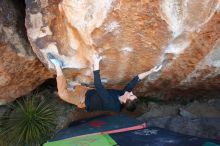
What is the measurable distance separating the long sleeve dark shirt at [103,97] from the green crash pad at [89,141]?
31 cm

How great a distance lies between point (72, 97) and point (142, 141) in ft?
3.31

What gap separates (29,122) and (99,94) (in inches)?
51.0

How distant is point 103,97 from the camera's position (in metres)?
3.85

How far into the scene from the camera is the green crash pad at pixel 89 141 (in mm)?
3620

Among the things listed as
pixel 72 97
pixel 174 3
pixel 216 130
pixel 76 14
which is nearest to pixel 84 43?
pixel 76 14

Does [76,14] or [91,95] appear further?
[91,95]

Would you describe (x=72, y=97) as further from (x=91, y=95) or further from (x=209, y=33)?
(x=209, y=33)

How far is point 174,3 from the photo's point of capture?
3438 millimetres

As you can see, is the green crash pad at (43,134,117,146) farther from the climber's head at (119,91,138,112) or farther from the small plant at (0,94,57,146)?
the small plant at (0,94,57,146)

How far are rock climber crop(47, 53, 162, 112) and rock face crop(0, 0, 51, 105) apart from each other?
0.49m

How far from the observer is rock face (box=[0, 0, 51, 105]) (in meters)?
4.14

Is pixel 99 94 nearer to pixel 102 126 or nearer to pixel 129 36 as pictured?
pixel 102 126

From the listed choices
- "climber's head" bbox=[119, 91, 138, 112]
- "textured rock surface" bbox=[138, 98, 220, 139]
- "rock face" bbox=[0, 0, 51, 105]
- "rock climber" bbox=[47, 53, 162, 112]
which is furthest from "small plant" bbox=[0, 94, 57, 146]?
"climber's head" bbox=[119, 91, 138, 112]

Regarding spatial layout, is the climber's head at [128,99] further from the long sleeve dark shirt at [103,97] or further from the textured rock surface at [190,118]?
the textured rock surface at [190,118]
